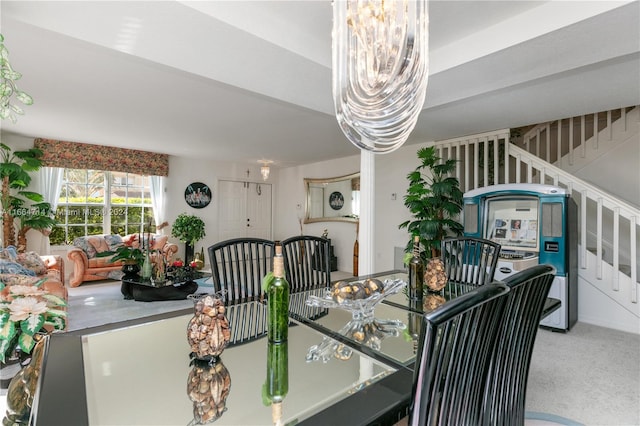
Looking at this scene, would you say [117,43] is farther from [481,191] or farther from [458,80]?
[481,191]

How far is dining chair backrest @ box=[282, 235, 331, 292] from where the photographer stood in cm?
207

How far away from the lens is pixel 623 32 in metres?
1.97

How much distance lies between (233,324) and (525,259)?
3.40 meters

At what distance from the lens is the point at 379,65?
1458 millimetres

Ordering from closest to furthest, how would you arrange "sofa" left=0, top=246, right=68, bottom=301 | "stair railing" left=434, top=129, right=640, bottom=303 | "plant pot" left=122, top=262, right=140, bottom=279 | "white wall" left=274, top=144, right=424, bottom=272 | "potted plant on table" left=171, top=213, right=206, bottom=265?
"sofa" left=0, top=246, right=68, bottom=301 < "stair railing" left=434, top=129, right=640, bottom=303 < "plant pot" left=122, top=262, right=140, bottom=279 < "white wall" left=274, top=144, right=424, bottom=272 < "potted plant on table" left=171, top=213, right=206, bottom=265

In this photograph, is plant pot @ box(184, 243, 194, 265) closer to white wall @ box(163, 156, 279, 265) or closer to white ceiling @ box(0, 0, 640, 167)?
white wall @ box(163, 156, 279, 265)

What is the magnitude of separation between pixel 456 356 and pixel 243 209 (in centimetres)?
775

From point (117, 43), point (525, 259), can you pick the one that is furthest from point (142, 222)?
point (525, 259)

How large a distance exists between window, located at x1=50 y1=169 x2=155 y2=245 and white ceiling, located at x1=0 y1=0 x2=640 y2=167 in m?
2.06

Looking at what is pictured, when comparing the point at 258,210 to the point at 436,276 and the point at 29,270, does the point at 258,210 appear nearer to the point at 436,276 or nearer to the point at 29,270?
the point at 29,270

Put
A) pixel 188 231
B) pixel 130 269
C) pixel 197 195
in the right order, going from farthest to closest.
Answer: pixel 197 195
pixel 188 231
pixel 130 269

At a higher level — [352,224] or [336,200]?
[336,200]

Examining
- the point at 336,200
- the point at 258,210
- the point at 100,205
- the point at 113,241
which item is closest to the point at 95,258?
the point at 113,241

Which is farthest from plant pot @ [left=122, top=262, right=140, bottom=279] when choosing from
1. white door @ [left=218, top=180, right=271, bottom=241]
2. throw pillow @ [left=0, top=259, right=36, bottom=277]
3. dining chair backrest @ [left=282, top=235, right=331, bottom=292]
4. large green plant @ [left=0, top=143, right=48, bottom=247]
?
dining chair backrest @ [left=282, top=235, right=331, bottom=292]
